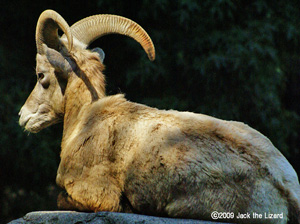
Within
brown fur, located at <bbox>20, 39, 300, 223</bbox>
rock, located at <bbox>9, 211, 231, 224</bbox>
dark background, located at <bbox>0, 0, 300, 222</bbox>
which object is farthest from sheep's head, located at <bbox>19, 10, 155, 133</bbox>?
dark background, located at <bbox>0, 0, 300, 222</bbox>

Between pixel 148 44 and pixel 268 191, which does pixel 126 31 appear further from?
pixel 268 191

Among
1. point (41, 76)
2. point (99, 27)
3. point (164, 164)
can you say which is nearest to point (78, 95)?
point (41, 76)

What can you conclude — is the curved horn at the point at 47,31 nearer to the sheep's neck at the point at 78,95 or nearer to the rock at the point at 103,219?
the sheep's neck at the point at 78,95

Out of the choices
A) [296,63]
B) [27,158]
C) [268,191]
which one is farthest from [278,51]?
[268,191]

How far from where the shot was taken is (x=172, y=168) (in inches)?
128

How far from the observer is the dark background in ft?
28.0

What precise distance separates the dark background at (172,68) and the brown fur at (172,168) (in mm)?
4767

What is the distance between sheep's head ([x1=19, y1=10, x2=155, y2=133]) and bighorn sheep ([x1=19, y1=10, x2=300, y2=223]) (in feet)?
0.12

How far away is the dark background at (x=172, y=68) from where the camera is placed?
8547 mm

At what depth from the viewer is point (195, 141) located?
3.34 meters

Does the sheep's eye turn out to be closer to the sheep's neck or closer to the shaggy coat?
the sheep's neck

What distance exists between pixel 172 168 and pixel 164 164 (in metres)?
0.07

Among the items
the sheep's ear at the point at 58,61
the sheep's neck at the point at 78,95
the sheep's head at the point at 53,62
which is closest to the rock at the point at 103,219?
the sheep's neck at the point at 78,95

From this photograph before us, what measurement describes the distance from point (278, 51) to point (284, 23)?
57 cm
